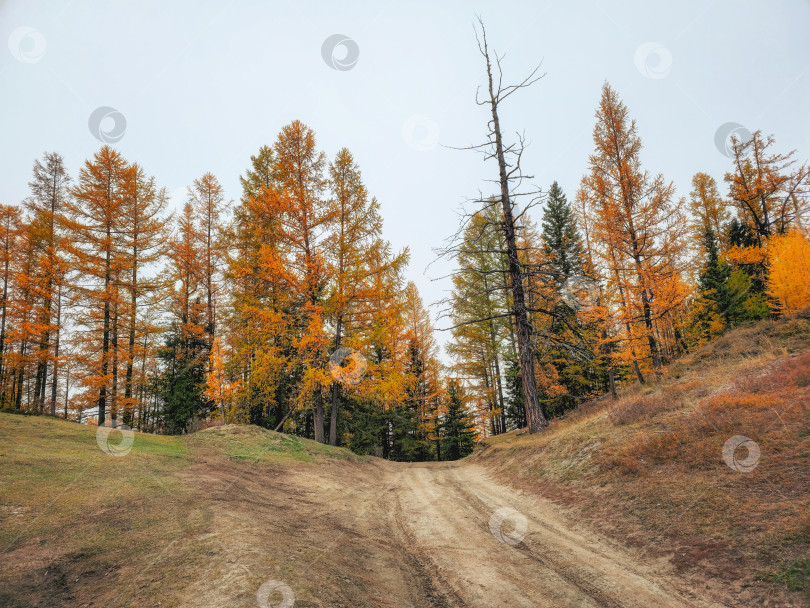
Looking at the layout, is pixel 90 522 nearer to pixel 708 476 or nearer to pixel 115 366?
pixel 708 476

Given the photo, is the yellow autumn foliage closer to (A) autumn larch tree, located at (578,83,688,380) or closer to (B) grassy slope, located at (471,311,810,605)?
(A) autumn larch tree, located at (578,83,688,380)

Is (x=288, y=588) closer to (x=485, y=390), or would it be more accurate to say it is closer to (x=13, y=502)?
(x=13, y=502)

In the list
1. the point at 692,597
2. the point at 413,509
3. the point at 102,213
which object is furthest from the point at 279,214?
the point at 692,597

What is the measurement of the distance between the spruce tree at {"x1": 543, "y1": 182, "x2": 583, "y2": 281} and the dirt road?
19187 mm

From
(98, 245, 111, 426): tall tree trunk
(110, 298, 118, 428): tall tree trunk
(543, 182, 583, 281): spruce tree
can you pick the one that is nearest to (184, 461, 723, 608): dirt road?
(98, 245, 111, 426): tall tree trunk

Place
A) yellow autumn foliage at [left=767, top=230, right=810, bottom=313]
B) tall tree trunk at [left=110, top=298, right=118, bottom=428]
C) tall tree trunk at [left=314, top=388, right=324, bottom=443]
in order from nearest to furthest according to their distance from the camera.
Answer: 1. tall tree trunk at [left=314, top=388, right=324, bottom=443]
2. yellow autumn foliage at [left=767, top=230, right=810, bottom=313]
3. tall tree trunk at [left=110, top=298, right=118, bottom=428]

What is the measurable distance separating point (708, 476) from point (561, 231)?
21916 millimetres

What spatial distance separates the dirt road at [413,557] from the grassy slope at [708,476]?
520 mm

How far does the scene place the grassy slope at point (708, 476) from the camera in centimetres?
389

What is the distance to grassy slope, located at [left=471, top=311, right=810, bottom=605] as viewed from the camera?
3.89 metres

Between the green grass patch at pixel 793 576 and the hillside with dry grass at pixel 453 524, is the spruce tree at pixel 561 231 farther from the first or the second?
the green grass patch at pixel 793 576

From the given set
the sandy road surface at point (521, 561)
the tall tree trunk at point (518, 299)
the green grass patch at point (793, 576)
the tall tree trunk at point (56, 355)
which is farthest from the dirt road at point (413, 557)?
the tall tree trunk at point (56, 355)

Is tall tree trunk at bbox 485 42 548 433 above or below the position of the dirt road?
above

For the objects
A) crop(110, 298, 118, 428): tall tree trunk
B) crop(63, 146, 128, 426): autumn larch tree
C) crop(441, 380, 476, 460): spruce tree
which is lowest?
crop(441, 380, 476, 460): spruce tree
